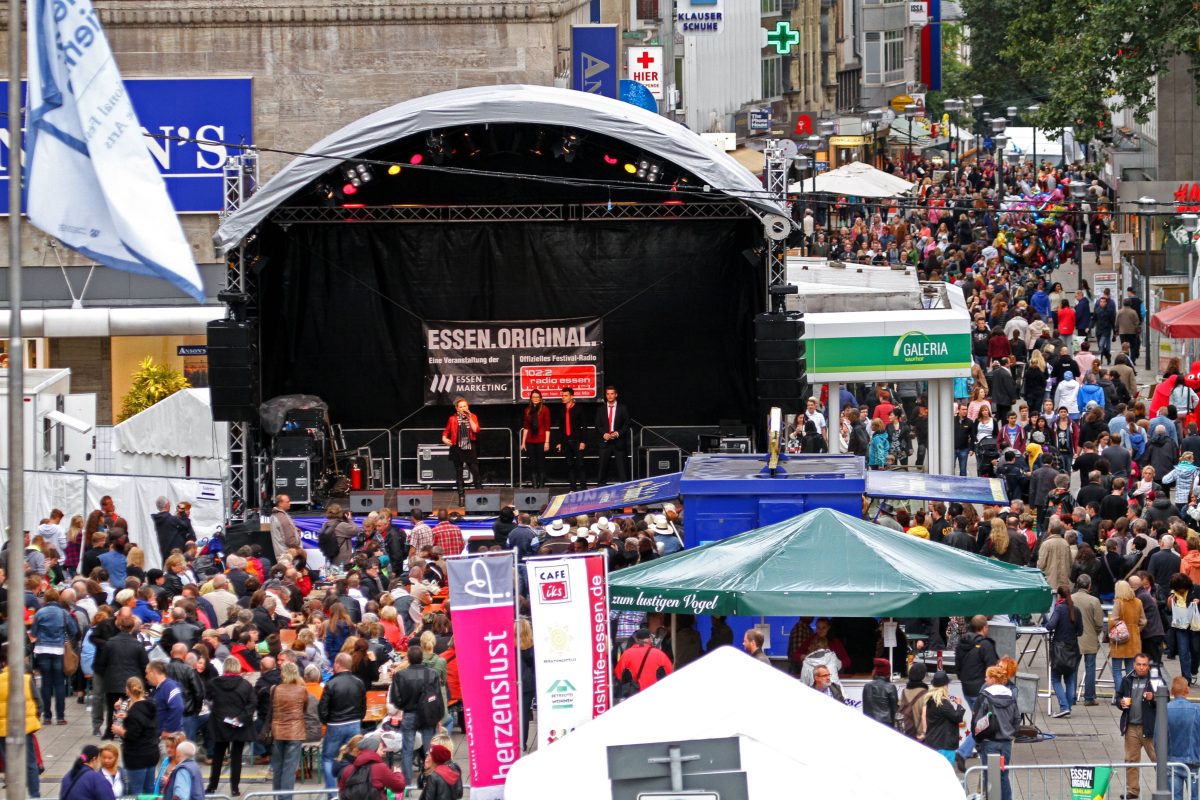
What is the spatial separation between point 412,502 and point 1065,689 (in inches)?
427

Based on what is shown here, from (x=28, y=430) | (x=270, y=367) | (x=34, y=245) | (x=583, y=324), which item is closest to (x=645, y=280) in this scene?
(x=583, y=324)

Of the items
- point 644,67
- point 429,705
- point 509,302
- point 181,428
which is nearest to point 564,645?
point 429,705

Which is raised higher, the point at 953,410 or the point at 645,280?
the point at 645,280

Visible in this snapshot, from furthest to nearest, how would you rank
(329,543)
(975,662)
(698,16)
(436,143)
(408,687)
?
1. (698,16)
2. (436,143)
3. (329,543)
4. (975,662)
5. (408,687)

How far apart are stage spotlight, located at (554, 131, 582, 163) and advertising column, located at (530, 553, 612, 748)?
40.0 feet

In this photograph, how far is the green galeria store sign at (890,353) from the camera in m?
28.0

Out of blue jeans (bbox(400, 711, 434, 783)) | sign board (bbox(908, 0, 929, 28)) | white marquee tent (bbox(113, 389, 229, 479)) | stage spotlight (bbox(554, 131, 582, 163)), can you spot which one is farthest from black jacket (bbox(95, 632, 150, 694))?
sign board (bbox(908, 0, 929, 28))

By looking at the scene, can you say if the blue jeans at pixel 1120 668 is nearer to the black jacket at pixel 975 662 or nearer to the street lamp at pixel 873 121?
the black jacket at pixel 975 662

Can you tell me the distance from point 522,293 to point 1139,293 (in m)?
15.1

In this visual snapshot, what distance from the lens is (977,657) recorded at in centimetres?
1692

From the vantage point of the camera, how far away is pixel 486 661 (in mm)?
14891

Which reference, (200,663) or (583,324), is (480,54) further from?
(200,663)

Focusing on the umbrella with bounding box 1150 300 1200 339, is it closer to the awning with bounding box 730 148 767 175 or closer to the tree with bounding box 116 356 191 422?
the tree with bounding box 116 356 191 422

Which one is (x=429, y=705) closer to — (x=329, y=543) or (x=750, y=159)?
(x=329, y=543)
